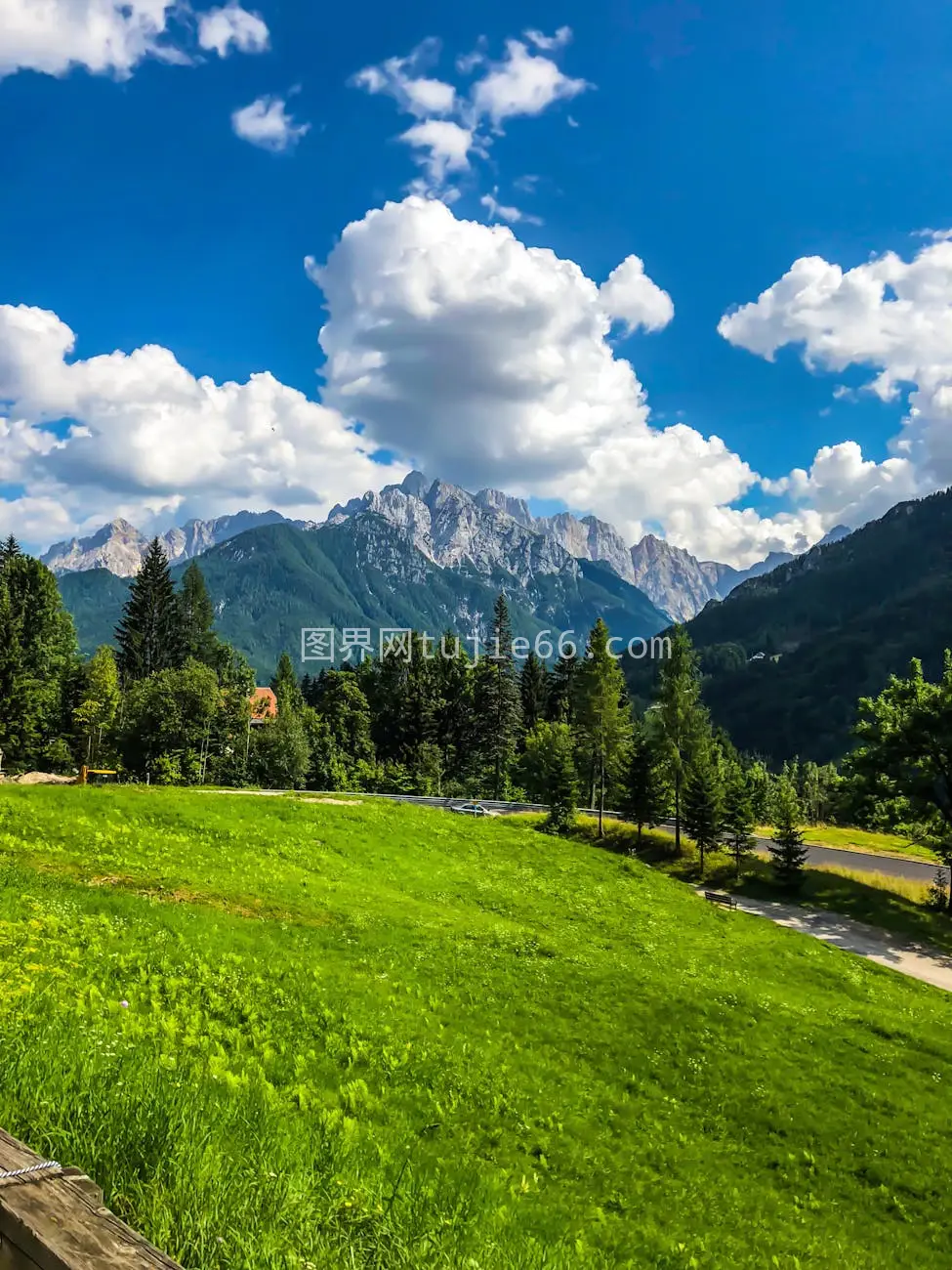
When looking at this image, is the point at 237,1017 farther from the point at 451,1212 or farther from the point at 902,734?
the point at 902,734

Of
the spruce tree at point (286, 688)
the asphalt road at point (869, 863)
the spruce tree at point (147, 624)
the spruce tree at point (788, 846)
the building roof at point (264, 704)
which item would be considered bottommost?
the asphalt road at point (869, 863)

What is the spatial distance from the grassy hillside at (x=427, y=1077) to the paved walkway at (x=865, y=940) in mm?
9049

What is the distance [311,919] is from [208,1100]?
42.8 feet

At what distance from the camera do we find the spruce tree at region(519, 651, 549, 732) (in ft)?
369

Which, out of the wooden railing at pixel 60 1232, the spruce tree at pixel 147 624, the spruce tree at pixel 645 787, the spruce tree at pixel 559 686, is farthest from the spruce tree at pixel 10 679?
the wooden railing at pixel 60 1232

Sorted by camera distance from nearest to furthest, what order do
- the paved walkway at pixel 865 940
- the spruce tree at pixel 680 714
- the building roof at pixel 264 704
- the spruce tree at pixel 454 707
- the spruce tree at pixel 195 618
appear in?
the paved walkway at pixel 865 940, the spruce tree at pixel 680 714, the building roof at pixel 264 704, the spruce tree at pixel 454 707, the spruce tree at pixel 195 618

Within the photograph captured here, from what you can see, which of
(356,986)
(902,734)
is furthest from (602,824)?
(356,986)

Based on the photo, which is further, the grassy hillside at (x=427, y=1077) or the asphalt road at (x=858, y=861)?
the asphalt road at (x=858, y=861)

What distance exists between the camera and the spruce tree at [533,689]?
112m

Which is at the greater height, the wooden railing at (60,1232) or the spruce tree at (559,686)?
the spruce tree at (559,686)

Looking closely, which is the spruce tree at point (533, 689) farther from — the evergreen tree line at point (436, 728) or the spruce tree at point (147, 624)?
the spruce tree at point (147, 624)

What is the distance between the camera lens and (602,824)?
63.7 metres

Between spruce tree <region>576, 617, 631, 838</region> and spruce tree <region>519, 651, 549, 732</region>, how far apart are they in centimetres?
4442

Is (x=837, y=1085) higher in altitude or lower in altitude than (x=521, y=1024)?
lower
